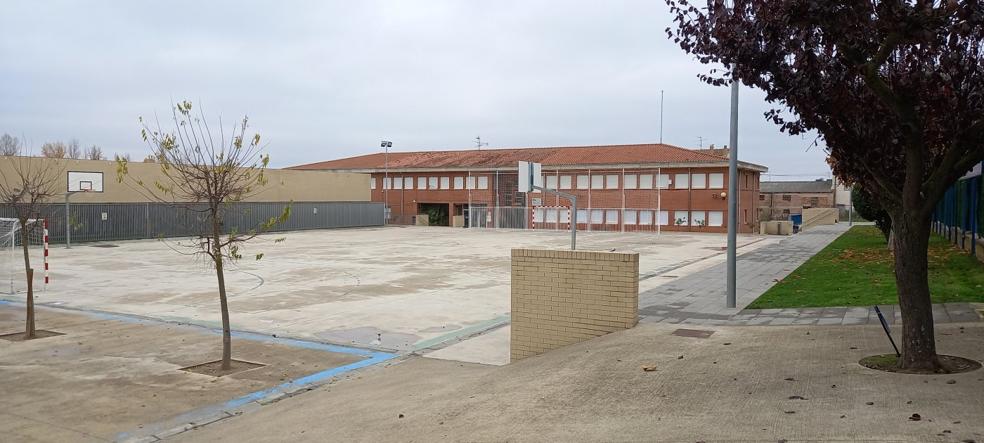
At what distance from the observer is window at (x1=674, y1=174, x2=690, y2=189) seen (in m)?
53.1

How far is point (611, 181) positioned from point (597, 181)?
1155mm

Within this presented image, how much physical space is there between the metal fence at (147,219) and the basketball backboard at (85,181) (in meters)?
0.84

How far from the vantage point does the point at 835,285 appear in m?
14.9

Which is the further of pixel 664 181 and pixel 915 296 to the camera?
pixel 664 181

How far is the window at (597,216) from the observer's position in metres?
55.9

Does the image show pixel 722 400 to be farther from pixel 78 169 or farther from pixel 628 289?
pixel 78 169

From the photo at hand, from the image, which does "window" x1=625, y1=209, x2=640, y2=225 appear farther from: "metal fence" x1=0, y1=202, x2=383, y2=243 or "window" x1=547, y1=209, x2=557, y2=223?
"metal fence" x1=0, y1=202, x2=383, y2=243

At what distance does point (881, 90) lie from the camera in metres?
6.49

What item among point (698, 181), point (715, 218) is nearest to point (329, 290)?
point (715, 218)

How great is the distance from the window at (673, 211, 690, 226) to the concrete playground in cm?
2176

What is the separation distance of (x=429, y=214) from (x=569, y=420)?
58.4 meters

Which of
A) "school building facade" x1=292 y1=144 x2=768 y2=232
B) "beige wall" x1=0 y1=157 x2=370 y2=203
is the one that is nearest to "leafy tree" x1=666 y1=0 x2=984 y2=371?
"beige wall" x1=0 y1=157 x2=370 y2=203

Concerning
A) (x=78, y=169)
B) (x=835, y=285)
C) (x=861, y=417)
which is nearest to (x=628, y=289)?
(x=861, y=417)

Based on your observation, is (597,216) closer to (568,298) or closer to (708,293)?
(708,293)
